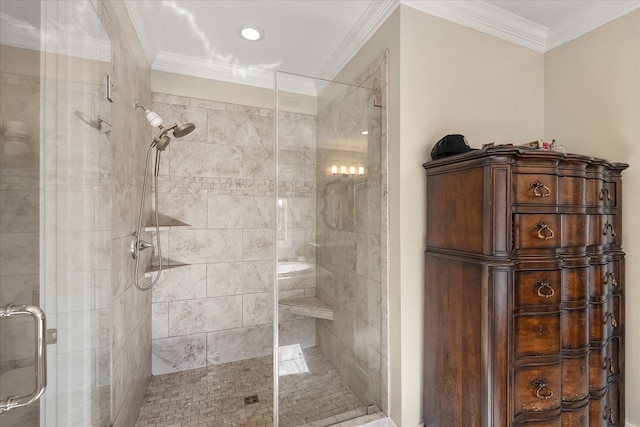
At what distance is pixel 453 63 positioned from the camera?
170cm

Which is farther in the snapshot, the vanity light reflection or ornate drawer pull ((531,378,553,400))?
the vanity light reflection

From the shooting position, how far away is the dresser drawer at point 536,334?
1.20 meters

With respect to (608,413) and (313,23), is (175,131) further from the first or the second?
(608,413)

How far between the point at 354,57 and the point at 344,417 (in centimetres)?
242

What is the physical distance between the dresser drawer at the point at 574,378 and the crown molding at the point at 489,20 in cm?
192

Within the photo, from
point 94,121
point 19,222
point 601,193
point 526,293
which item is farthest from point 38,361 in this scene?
point 601,193

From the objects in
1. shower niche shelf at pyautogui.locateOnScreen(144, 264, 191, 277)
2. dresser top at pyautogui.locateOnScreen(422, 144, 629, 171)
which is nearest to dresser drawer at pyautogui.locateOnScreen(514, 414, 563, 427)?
dresser top at pyautogui.locateOnScreen(422, 144, 629, 171)

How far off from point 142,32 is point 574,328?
9.97 feet

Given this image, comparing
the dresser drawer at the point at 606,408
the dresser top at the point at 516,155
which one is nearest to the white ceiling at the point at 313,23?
the dresser top at the point at 516,155

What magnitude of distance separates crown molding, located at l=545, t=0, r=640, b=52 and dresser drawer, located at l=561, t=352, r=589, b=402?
74.7 inches

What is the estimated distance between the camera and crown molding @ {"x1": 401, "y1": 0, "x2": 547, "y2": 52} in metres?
1.63

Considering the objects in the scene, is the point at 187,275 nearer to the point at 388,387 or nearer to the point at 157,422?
the point at 157,422

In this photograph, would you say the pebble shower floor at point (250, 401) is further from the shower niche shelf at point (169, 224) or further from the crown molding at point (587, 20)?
the crown molding at point (587, 20)

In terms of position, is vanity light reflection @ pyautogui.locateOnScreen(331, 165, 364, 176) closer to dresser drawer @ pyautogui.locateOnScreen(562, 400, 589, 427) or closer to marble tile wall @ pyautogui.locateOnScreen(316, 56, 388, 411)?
marble tile wall @ pyautogui.locateOnScreen(316, 56, 388, 411)
